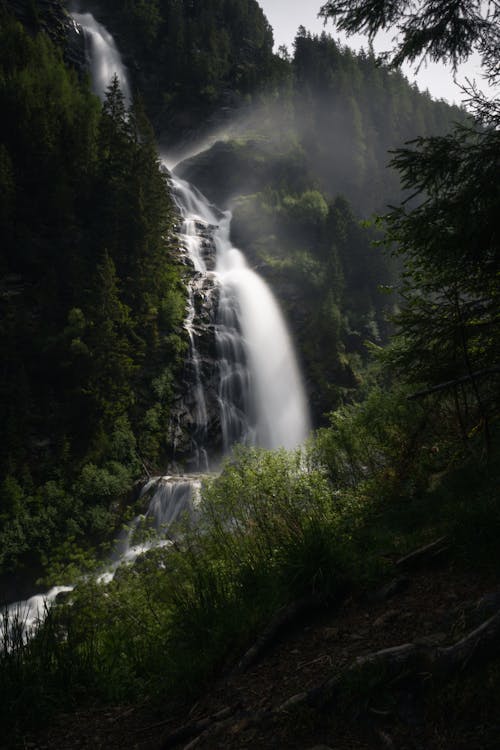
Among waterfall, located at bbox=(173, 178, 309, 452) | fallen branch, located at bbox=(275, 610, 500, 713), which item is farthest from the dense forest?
waterfall, located at bbox=(173, 178, 309, 452)

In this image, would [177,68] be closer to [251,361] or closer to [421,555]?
[251,361]

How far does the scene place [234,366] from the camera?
28.3m

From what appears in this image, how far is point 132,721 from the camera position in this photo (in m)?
3.16

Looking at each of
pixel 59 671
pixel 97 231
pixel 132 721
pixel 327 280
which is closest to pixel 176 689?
pixel 132 721

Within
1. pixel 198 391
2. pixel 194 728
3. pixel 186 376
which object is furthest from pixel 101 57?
pixel 194 728

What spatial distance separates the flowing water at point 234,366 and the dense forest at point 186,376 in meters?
1.41

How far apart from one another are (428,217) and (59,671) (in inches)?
227

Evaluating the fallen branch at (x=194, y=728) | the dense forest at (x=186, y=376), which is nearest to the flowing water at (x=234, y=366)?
the dense forest at (x=186, y=376)

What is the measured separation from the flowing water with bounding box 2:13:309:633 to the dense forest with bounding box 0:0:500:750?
141 centimetres

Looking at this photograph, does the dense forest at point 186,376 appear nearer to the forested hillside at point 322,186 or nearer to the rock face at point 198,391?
the forested hillside at point 322,186

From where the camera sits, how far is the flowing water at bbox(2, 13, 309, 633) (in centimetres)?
2099

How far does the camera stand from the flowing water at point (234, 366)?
20994 mm

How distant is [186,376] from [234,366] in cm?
383

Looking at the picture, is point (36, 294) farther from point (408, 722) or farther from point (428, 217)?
point (408, 722)
